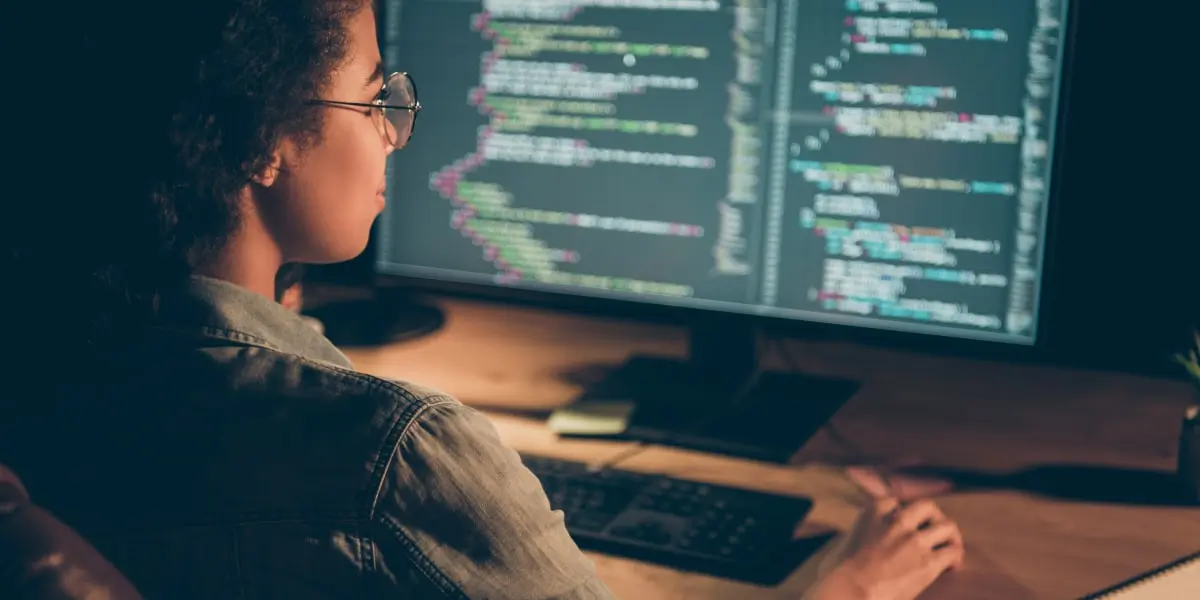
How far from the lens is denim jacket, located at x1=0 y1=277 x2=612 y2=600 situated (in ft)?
2.28

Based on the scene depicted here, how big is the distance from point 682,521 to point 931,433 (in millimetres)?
359

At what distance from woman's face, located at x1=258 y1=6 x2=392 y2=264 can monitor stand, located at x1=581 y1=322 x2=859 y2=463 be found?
414 mm

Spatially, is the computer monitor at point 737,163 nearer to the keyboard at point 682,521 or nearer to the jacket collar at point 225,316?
the keyboard at point 682,521

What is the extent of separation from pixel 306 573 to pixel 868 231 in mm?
655

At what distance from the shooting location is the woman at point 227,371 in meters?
0.70

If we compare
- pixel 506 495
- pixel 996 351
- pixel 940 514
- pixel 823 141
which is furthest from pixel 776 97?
pixel 506 495

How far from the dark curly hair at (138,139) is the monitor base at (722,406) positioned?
533 mm

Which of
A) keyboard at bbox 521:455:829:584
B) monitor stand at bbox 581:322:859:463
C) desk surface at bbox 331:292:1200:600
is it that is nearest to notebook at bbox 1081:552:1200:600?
desk surface at bbox 331:292:1200:600

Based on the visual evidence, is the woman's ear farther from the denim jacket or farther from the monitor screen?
the monitor screen

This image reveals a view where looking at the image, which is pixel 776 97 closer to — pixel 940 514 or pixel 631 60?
pixel 631 60

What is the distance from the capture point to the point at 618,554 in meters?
0.96

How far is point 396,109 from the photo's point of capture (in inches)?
36.9

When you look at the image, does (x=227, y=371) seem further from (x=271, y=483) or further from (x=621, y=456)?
→ (x=621, y=456)

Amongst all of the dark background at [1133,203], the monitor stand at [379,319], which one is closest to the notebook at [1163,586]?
the dark background at [1133,203]
